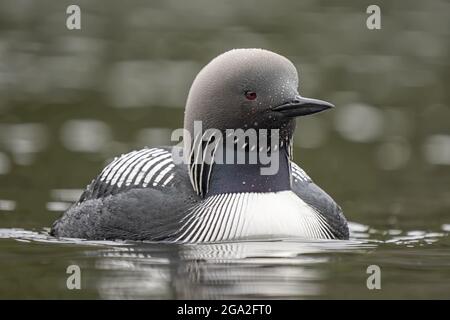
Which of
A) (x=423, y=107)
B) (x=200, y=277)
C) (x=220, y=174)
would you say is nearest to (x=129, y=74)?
(x=423, y=107)

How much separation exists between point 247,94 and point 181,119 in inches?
206

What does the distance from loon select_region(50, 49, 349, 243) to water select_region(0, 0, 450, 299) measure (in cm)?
12

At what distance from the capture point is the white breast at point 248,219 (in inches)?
341

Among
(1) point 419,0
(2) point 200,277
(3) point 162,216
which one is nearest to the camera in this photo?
(2) point 200,277

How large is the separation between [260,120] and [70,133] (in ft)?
Answer: 16.0

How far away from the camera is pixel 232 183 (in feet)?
29.1

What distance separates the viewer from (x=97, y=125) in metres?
13.7

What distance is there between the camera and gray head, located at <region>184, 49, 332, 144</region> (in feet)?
28.8

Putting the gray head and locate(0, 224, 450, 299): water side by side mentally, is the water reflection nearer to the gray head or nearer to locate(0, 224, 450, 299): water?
locate(0, 224, 450, 299): water

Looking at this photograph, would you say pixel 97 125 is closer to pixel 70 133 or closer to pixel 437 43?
pixel 70 133
